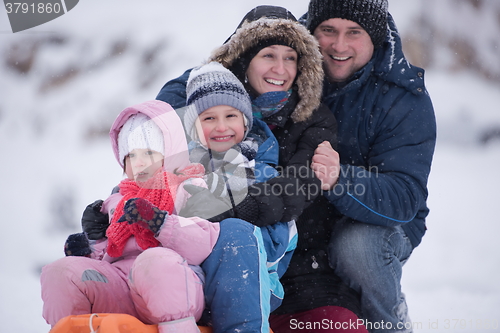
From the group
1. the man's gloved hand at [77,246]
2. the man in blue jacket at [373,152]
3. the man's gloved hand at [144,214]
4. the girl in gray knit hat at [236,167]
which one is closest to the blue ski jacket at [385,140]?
the man in blue jacket at [373,152]

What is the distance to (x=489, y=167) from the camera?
489 centimetres

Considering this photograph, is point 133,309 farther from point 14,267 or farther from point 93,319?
point 14,267

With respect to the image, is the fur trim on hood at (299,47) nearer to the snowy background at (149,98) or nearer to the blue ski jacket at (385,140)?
the blue ski jacket at (385,140)

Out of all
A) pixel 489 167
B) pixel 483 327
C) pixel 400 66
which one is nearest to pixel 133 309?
pixel 400 66

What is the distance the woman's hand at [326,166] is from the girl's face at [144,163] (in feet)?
1.85

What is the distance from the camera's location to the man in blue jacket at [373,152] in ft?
6.26

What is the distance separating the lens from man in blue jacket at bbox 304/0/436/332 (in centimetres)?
191

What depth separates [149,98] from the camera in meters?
5.13

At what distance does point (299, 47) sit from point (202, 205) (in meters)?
0.85

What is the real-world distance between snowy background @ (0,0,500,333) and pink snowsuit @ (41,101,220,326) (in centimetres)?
158

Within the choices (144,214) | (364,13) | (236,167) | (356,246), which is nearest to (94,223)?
(144,214)

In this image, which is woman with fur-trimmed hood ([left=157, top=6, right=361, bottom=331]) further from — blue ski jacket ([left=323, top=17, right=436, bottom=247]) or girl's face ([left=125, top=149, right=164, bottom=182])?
girl's face ([left=125, top=149, right=164, bottom=182])

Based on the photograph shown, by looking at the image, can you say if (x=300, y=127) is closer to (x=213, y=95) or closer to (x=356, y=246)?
(x=213, y=95)

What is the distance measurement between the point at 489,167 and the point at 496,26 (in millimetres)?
1698
